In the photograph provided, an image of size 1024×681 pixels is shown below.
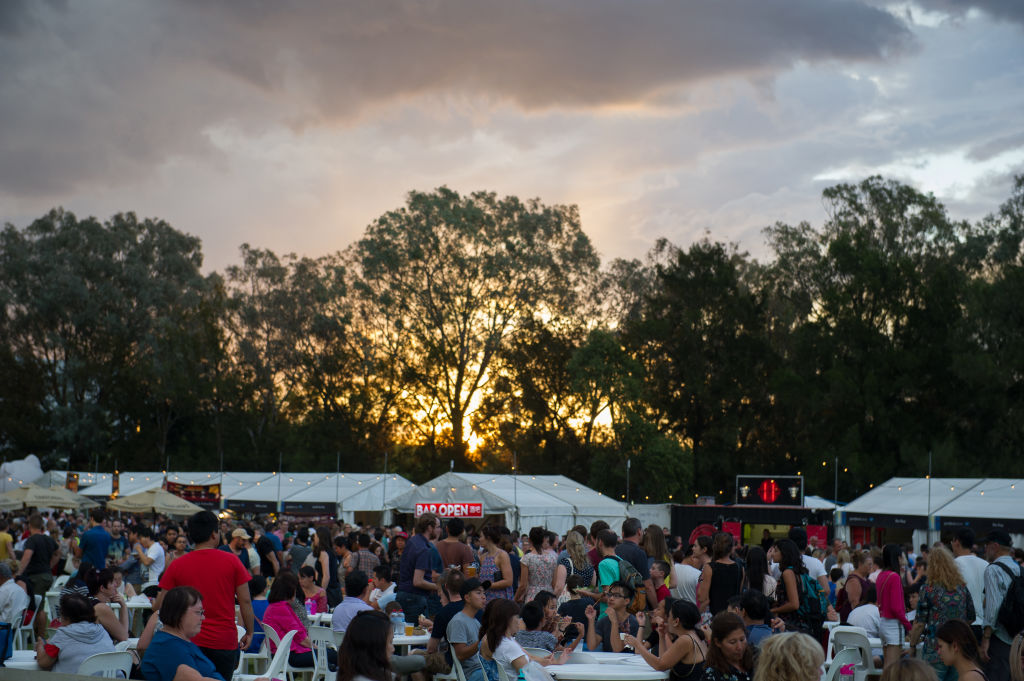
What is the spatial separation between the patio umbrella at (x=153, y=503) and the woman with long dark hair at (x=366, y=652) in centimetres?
2145

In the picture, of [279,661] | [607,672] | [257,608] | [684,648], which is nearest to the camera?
[684,648]

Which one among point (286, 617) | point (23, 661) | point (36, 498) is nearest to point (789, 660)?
point (23, 661)

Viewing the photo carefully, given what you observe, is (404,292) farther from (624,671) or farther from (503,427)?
(624,671)

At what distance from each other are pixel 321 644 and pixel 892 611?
16.8 ft

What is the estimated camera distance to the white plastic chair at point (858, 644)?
9359 millimetres

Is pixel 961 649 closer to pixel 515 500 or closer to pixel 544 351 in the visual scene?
pixel 515 500

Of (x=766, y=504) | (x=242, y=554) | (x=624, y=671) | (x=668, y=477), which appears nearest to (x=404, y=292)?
(x=668, y=477)

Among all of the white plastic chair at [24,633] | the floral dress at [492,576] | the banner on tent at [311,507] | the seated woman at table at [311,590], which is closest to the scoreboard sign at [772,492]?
the banner on tent at [311,507]

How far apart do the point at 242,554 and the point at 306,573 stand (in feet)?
8.41

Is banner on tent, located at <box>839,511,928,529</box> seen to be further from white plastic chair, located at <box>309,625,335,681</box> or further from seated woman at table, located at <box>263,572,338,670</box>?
white plastic chair, located at <box>309,625,335,681</box>

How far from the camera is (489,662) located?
22.6 feet

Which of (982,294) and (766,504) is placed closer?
(766,504)

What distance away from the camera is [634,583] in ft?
28.2

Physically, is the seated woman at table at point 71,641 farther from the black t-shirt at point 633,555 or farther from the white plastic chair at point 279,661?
the black t-shirt at point 633,555
